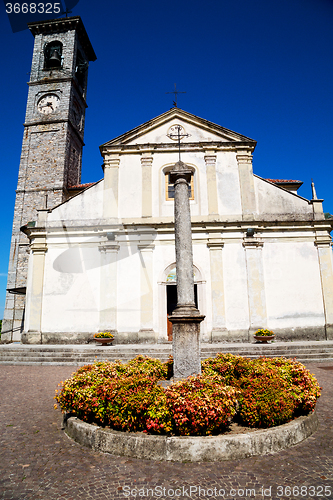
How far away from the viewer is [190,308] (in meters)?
6.45

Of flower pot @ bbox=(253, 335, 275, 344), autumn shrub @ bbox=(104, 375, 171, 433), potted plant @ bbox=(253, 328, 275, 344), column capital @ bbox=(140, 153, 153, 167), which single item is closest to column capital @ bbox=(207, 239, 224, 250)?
potted plant @ bbox=(253, 328, 275, 344)

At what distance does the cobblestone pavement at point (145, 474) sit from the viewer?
3.43 meters

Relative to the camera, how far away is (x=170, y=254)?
15602 mm

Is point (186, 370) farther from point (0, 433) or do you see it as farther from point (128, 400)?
point (0, 433)

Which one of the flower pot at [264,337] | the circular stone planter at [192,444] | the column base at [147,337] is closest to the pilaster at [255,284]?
the flower pot at [264,337]

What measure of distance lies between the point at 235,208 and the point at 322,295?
19.3 feet

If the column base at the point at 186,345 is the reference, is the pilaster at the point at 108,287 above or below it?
above

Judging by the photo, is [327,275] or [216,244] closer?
[327,275]

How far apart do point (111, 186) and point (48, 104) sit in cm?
1124

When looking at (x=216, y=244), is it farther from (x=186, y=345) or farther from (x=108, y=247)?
(x=186, y=345)

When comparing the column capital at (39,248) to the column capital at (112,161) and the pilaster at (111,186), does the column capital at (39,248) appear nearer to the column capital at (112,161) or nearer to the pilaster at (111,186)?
the pilaster at (111,186)

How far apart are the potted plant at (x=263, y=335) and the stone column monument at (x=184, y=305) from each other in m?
8.21

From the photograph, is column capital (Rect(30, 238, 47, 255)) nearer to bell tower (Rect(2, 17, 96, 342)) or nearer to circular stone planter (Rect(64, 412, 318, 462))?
bell tower (Rect(2, 17, 96, 342))

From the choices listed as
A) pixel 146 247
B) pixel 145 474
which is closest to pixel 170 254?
pixel 146 247
